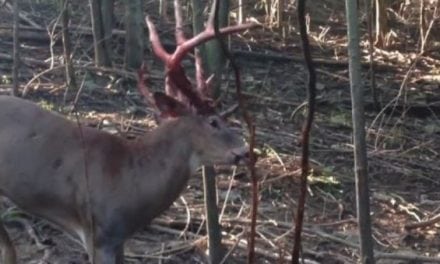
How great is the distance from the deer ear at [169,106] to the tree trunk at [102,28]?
19.3 feet

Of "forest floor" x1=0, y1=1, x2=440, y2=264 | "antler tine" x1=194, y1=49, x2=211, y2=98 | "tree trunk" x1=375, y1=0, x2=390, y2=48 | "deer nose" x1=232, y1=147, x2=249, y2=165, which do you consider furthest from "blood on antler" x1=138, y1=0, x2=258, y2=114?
"tree trunk" x1=375, y1=0, x2=390, y2=48

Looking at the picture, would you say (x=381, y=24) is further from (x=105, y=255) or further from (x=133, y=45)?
(x=105, y=255)

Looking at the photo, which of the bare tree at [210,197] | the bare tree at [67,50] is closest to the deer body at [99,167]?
the bare tree at [210,197]

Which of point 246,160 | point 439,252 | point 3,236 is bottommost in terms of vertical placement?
point 439,252

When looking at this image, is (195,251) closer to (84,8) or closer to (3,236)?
(3,236)

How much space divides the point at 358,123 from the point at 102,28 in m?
8.00

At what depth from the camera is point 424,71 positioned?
569 inches

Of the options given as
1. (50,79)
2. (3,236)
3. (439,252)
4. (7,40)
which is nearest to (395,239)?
(439,252)

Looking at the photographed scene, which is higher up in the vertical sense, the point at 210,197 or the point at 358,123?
the point at 358,123

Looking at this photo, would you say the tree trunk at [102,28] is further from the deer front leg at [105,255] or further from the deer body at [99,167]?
the deer front leg at [105,255]

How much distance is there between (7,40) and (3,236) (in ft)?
25.0

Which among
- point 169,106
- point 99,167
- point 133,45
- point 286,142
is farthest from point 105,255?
point 133,45

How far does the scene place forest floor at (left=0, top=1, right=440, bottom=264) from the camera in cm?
712

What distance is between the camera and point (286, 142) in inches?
391
